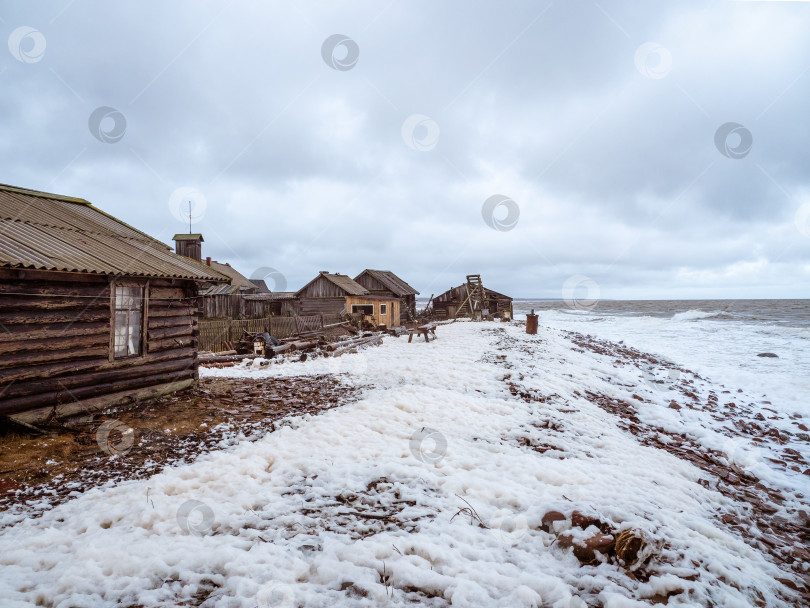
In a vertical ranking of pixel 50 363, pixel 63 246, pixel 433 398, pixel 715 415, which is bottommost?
pixel 715 415

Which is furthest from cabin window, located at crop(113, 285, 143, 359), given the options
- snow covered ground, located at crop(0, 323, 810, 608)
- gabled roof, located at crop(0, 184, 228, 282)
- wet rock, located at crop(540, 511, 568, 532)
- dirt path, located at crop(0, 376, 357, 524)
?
wet rock, located at crop(540, 511, 568, 532)

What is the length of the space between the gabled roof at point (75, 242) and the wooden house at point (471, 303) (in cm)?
3509

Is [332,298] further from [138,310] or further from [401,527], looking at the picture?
[401,527]

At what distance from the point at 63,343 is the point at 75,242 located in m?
2.59

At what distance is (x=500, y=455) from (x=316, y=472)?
3035 mm

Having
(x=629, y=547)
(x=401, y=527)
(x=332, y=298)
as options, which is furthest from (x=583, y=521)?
(x=332, y=298)

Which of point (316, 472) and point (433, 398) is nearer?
point (316, 472)

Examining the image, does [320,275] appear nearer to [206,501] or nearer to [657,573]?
[206,501]

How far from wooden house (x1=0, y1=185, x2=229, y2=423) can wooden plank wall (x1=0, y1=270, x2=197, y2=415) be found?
0.7 inches

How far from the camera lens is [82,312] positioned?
312 inches

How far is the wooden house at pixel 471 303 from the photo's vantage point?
144 feet

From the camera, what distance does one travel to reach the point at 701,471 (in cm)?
636

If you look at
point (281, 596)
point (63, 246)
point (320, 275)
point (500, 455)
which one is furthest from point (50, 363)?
point (320, 275)

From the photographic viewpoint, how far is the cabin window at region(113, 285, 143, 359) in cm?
880
